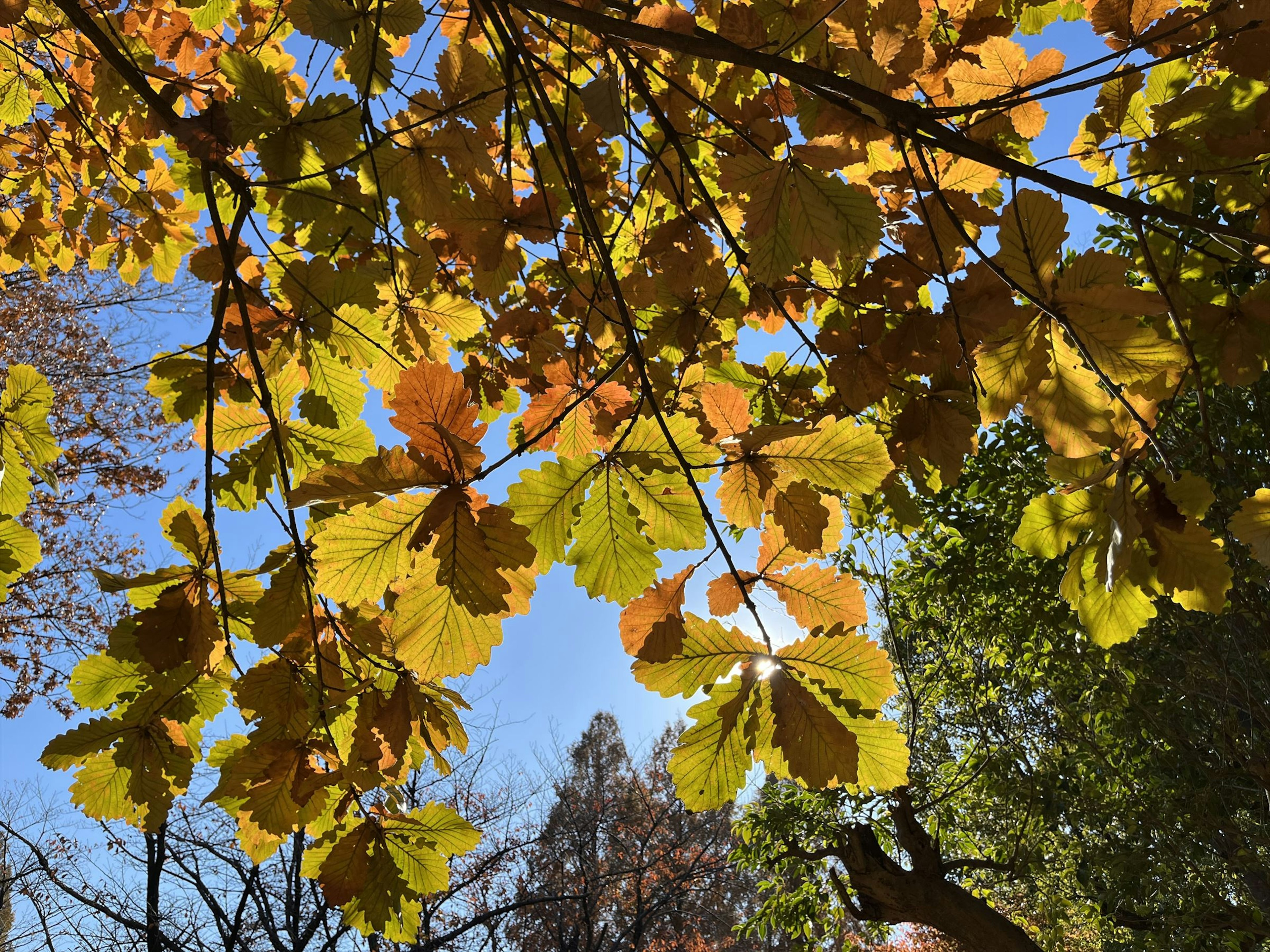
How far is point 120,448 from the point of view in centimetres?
927

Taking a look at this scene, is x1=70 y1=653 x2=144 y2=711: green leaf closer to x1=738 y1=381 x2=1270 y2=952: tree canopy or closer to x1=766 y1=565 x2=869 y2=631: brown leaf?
x1=766 y1=565 x2=869 y2=631: brown leaf

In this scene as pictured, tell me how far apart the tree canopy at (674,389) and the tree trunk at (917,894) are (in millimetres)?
4305

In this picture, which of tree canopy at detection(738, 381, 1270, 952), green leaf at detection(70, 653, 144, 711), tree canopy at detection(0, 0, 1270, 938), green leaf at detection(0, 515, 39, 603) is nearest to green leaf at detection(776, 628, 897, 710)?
tree canopy at detection(0, 0, 1270, 938)

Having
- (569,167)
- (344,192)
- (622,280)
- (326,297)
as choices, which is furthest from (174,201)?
(569,167)

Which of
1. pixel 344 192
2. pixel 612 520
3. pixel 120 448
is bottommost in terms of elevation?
pixel 612 520

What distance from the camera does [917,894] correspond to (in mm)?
4980

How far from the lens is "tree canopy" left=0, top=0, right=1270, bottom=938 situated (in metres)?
0.76

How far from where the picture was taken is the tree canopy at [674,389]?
0.76m

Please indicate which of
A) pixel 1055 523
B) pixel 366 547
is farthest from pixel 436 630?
pixel 1055 523

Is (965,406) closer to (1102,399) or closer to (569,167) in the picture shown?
(1102,399)

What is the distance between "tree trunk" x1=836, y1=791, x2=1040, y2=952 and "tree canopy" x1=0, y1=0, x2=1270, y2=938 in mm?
4305

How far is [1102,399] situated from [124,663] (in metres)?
1.46

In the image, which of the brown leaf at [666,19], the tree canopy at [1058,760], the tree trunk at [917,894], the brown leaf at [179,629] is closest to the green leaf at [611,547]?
the brown leaf at [179,629]

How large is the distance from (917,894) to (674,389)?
4663 mm
